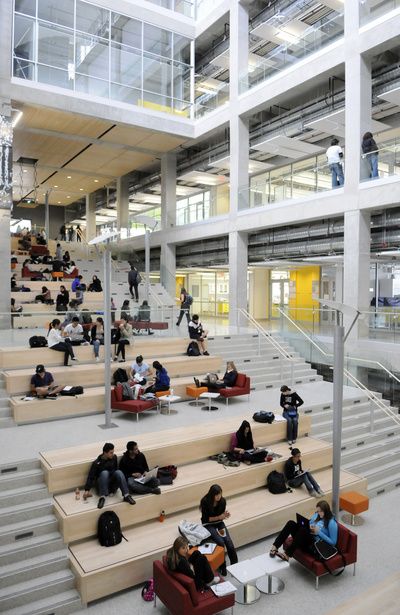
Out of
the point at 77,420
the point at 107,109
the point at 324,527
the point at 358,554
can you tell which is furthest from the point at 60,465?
the point at 107,109

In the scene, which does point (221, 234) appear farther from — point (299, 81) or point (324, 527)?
point (324, 527)

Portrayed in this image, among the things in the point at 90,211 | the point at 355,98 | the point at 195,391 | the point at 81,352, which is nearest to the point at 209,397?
the point at 195,391

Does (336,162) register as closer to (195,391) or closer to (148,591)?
(195,391)

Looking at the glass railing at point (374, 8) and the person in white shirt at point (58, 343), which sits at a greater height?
the glass railing at point (374, 8)

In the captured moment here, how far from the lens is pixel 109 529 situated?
6.62 m

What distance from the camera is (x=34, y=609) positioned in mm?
5840

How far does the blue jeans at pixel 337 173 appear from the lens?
15.5 m

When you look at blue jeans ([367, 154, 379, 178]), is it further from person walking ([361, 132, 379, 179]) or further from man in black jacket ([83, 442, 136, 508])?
man in black jacket ([83, 442, 136, 508])

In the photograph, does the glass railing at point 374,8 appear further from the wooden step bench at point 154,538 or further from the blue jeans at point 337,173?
the wooden step bench at point 154,538

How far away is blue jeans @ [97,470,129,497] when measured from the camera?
714 cm

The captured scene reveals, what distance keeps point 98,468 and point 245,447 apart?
3.02m

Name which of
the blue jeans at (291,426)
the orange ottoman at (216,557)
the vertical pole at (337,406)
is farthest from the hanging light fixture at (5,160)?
the orange ottoman at (216,557)

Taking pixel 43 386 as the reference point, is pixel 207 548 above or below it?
below

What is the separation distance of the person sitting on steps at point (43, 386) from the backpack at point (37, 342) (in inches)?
66.4
